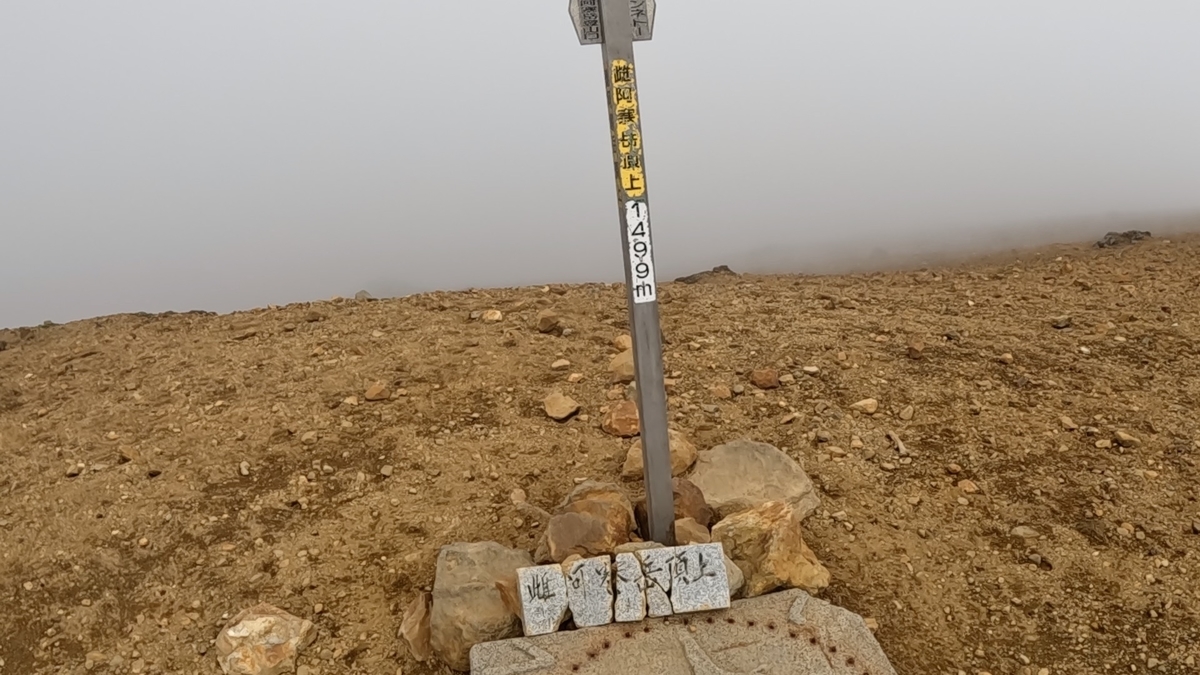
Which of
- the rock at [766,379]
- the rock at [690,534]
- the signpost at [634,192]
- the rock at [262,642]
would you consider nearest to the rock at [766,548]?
the rock at [690,534]

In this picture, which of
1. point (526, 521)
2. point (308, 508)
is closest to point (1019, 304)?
point (526, 521)

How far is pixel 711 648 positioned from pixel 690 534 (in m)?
0.44

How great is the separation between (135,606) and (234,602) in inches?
14.0

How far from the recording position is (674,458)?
10.9ft

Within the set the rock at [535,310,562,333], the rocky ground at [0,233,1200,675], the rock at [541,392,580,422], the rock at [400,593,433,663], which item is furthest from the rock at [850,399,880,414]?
the rock at [400,593,433,663]

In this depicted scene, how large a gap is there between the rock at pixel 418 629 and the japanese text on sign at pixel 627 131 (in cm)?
152

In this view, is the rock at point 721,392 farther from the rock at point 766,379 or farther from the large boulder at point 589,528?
the large boulder at point 589,528

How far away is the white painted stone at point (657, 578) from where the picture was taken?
252cm

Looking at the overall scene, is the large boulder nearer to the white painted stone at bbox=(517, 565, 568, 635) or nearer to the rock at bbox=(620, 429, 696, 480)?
the white painted stone at bbox=(517, 565, 568, 635)

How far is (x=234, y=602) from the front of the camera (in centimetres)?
289

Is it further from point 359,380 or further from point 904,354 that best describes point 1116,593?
point 359,380

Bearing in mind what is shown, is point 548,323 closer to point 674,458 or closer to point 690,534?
point 674,458

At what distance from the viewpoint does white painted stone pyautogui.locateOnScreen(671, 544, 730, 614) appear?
2525mm

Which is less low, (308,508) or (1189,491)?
(308,508)
